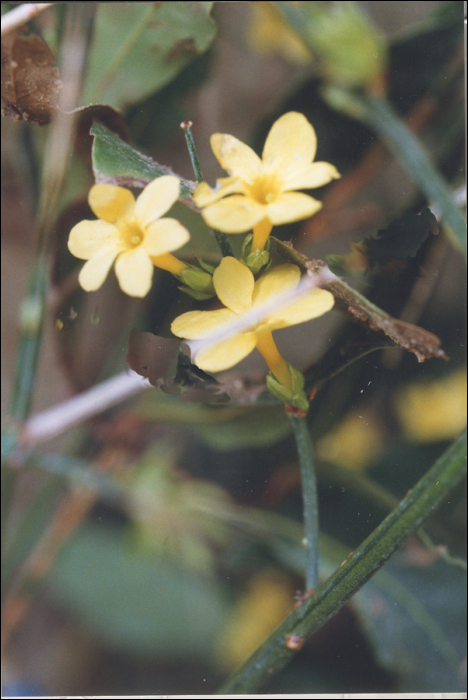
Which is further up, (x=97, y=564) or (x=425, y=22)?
(x=425, y=22)

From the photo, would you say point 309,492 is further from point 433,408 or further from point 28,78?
point 28,78

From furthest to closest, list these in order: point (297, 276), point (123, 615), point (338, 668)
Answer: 1. point (123, 615)
2. point (338, 668)
3. point (297, 276)

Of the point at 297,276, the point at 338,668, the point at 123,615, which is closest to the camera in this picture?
the point at 297,276

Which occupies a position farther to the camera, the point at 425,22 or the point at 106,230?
the point at 425,22

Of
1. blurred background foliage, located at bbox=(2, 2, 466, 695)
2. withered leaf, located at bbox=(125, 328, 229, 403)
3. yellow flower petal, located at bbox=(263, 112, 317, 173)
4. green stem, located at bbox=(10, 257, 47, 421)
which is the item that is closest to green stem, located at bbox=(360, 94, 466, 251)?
blurred background foliage, located at bbox=(2, 2, 466, 695)

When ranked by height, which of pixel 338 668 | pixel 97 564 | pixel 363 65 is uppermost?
pixel 363 65

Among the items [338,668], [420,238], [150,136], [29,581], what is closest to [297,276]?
[420,238]

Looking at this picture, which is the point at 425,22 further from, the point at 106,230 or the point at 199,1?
the point at 106,230

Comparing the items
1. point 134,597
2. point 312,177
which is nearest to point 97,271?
point 312,177
